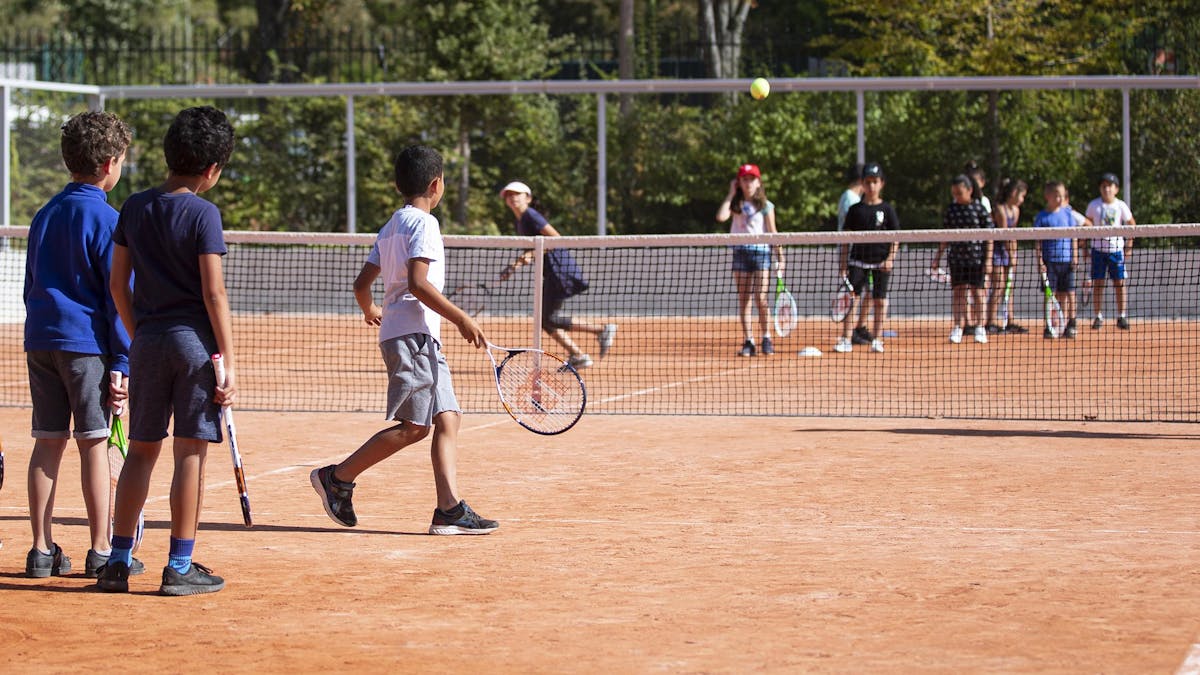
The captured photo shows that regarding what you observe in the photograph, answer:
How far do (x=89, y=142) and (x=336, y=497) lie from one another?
5.98 feet

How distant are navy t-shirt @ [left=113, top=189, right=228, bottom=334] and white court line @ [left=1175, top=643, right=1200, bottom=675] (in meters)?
3.28

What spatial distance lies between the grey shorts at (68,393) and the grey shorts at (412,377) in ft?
3.98

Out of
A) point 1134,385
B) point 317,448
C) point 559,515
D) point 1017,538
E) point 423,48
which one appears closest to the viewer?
point 1017,538

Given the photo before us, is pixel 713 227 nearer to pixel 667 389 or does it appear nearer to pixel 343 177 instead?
pixel 343 177

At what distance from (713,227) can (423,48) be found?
240 inches

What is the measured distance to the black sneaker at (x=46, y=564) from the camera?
602 centimetres

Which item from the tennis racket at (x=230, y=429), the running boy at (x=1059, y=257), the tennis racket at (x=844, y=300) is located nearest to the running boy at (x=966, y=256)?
the running boy at (x=1059, y=257)

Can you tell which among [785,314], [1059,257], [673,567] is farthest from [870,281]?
[673,567]

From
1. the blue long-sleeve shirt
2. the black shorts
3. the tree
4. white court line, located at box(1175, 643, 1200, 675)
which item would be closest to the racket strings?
the blue long-sleeve shirt

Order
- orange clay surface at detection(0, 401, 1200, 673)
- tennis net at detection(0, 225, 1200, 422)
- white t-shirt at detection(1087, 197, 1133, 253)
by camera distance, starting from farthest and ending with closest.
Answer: white t-shirt at detection(1087, 197, 1133, 253), tennis net at detection(0, 225, 1200, 422), orange clay surface at detection(0, 401, 1200, 673)

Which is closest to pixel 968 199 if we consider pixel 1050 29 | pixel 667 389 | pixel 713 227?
pixel 667 389

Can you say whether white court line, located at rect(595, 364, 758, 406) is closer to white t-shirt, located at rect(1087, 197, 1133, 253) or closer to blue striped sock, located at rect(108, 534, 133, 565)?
white t-shirt, located at rect(1087, 197, 1133, 253)

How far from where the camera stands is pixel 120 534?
5711 millimetres

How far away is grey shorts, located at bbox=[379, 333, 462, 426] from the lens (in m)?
6.64
